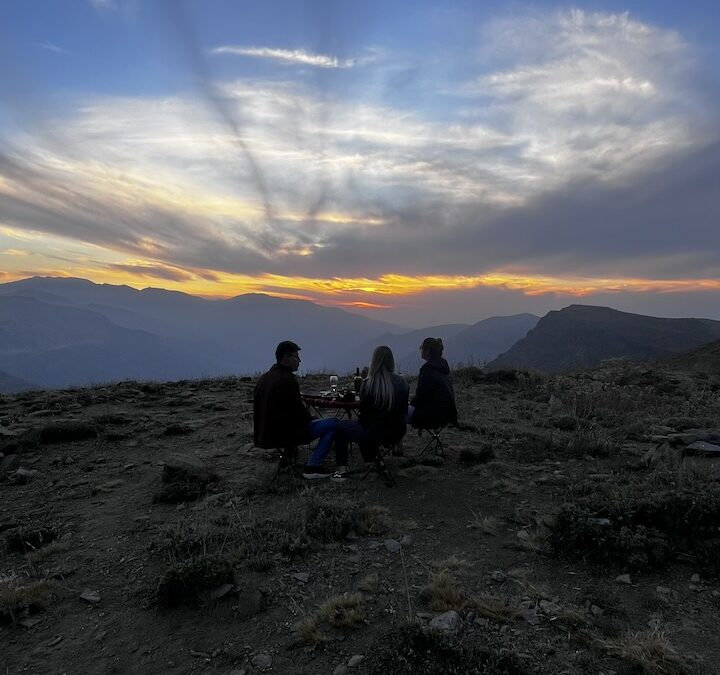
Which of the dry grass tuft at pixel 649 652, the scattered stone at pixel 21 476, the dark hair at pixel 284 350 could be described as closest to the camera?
the dry grass tuft at pixel 649 652

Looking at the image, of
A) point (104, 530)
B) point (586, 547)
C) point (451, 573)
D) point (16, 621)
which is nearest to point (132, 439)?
point (104, 530)

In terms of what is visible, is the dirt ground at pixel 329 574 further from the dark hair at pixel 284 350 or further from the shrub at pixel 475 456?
the dark hair at pixel 284 350

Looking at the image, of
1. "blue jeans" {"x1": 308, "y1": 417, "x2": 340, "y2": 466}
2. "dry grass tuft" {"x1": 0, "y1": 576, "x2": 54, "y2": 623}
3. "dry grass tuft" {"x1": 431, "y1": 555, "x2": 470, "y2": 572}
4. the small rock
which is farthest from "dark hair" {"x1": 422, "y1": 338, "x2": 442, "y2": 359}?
"dry grass tuft" {"x1": 0, "y1": 576, "x2": 54, "y2": 623}

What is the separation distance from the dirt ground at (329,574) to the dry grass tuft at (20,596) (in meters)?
0.02

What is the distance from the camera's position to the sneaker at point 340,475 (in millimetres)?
7634

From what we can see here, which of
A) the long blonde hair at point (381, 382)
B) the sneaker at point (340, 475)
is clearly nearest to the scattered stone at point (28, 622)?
the sneaker at point (340, 475)

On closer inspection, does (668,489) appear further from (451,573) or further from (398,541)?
(398,541)

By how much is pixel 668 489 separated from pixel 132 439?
402 inches

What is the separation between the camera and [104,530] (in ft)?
20.2

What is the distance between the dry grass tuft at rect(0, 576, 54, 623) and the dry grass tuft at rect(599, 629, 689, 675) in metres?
5.28

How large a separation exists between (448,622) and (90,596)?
3692 mm

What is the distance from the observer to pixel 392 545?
545 cm

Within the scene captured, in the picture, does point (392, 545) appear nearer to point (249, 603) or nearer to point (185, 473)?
point (249, 603)

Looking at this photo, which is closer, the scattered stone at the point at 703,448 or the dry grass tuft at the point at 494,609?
the dry grass tuft at the point at 494,609
